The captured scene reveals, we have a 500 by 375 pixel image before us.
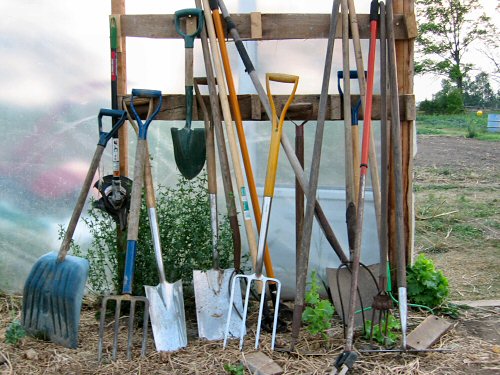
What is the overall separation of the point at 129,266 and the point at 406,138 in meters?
1.87

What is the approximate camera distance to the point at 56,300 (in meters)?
3.53

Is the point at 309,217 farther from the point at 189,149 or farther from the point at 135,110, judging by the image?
the point at 135,110

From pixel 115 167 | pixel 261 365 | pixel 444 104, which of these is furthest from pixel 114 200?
pixel 444 104

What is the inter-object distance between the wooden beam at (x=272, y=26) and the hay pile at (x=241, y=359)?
181 cm

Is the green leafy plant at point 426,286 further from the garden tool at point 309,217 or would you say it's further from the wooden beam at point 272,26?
the wooden beam at point 272,26

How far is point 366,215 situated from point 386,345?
1.01 meters

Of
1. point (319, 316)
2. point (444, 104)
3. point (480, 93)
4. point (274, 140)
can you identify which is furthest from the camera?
point (480, 93)

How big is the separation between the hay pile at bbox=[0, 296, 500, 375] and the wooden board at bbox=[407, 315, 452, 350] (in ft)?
0.14

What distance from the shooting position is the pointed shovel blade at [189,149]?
150 inches

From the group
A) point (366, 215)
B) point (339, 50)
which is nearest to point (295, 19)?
point (339, 50)

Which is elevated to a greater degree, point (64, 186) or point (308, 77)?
point (308, 77)

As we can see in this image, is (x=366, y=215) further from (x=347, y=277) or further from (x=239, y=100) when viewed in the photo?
(x=239, y=100)

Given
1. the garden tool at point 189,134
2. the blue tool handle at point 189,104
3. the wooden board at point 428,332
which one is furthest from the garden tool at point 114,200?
the wooden board at point 428,332

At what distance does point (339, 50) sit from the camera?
413 cm
